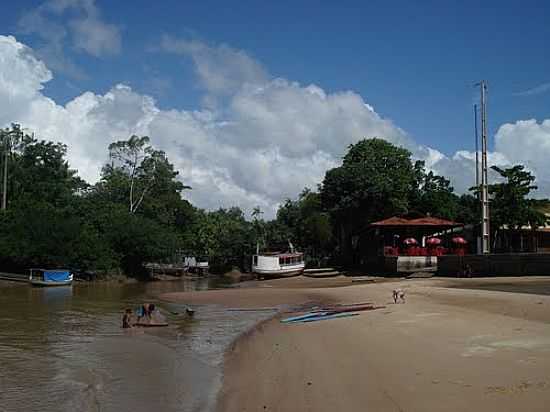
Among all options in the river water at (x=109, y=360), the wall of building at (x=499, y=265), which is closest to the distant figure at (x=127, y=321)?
the river water at (x=109, y=360)

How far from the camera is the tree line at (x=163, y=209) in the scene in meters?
58.4

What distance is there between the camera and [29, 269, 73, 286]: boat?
53000mm

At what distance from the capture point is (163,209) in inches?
3457

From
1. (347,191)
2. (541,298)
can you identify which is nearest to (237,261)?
(347,191)

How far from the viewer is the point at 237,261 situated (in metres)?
86.4

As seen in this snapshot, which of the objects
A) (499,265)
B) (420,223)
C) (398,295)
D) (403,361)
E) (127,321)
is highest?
(420,223)

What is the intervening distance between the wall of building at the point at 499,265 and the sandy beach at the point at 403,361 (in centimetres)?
1498

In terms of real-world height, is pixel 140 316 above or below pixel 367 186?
below

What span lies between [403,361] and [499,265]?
93.9 feet

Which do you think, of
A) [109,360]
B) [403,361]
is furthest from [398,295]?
[403,361]

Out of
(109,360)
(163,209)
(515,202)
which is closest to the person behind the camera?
(109,360)

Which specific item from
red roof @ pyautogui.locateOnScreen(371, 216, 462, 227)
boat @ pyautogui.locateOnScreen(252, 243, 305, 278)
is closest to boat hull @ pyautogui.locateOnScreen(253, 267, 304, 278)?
boat @ pyautogui.locateOnScreen(252, 243, 305, 278)

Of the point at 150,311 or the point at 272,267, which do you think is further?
the point at 272,267

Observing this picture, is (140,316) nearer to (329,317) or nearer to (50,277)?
(329,317)
